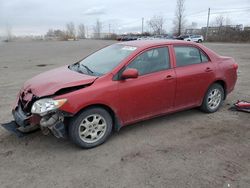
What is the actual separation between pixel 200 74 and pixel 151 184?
2.65 m

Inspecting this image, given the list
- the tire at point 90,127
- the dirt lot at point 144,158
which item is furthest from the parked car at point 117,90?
the dirt lot at point 144,158

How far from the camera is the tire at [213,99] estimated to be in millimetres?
5285

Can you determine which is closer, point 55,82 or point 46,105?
point 46,105

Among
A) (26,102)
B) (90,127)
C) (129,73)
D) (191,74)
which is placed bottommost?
(90,127)

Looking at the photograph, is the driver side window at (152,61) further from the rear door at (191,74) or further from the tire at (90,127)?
the tire at (90,127)

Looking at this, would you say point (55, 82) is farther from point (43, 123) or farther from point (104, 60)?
point (104, 60)

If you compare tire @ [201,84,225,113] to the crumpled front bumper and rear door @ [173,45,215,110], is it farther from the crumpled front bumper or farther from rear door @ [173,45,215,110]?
the crumpled front bumper

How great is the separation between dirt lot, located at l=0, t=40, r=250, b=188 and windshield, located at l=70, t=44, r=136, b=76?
3.80 ft

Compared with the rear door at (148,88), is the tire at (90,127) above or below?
below

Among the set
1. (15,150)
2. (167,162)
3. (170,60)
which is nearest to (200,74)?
(170,60)

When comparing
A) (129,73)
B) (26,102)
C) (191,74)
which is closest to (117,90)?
(129,73)

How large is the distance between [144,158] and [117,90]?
43.1 inches

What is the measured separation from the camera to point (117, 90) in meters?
4.00

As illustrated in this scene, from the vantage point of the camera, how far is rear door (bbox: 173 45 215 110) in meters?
4.74
